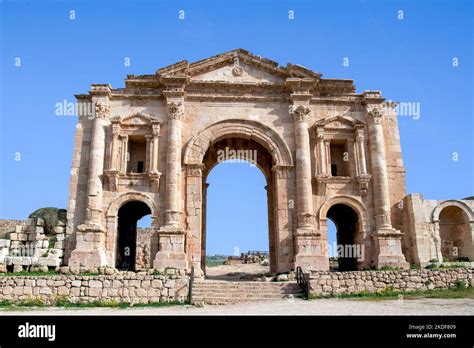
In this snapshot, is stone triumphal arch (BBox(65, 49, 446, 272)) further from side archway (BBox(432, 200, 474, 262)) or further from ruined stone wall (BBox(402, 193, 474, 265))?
side archway (BBox(432, 200, 474, 262))

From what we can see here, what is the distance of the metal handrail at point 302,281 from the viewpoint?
15.2 metres

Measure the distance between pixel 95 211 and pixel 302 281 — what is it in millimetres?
9281

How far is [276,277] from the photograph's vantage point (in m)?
17.9

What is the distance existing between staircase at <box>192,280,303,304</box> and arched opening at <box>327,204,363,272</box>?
5098 millimetres

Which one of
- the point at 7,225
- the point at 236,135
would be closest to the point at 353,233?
the point at 236,135

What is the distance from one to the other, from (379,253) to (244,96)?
950cm

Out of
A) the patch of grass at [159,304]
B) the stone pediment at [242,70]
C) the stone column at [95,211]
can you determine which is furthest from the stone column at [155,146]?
the patch of grass at [159,304]

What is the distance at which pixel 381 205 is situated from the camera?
19.2 m

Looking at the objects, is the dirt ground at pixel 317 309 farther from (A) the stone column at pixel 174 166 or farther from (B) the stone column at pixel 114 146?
(B) the stone column at pixel 114 146

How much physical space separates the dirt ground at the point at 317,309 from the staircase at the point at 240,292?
29.2 inches

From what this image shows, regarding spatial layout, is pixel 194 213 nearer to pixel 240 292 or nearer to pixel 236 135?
pixel 236 135

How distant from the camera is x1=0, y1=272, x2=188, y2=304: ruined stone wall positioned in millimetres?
14344
